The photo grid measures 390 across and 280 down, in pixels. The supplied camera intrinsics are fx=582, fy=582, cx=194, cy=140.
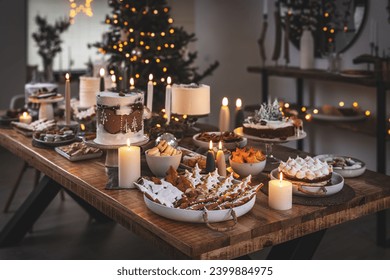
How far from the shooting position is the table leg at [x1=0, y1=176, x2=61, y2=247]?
3.17 metres

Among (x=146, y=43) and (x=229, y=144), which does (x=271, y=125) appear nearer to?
(x=229, y=144)

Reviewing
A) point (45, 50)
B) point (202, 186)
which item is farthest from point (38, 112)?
point (45, 50)

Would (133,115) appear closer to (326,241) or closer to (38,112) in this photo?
(38,112)

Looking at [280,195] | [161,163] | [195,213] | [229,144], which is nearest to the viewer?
[195,213]

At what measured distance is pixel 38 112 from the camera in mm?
3469

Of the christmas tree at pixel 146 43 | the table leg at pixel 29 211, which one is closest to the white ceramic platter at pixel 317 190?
the table leg at pixel 29 211

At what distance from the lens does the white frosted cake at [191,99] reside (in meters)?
2.68

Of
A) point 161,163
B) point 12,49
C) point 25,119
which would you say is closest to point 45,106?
point 25,119

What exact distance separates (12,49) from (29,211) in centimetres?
311

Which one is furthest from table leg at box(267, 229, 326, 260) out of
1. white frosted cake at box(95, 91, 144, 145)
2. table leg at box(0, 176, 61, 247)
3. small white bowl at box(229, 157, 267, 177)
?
table leg at box(0, 176, 61, 247)

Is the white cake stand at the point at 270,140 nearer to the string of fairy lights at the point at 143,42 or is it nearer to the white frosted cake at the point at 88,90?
the white frosted cake at the point at 88,90

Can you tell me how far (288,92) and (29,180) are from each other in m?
2.30

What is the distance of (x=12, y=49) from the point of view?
594 centimetres

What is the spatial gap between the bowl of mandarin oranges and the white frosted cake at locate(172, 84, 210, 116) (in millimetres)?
498
